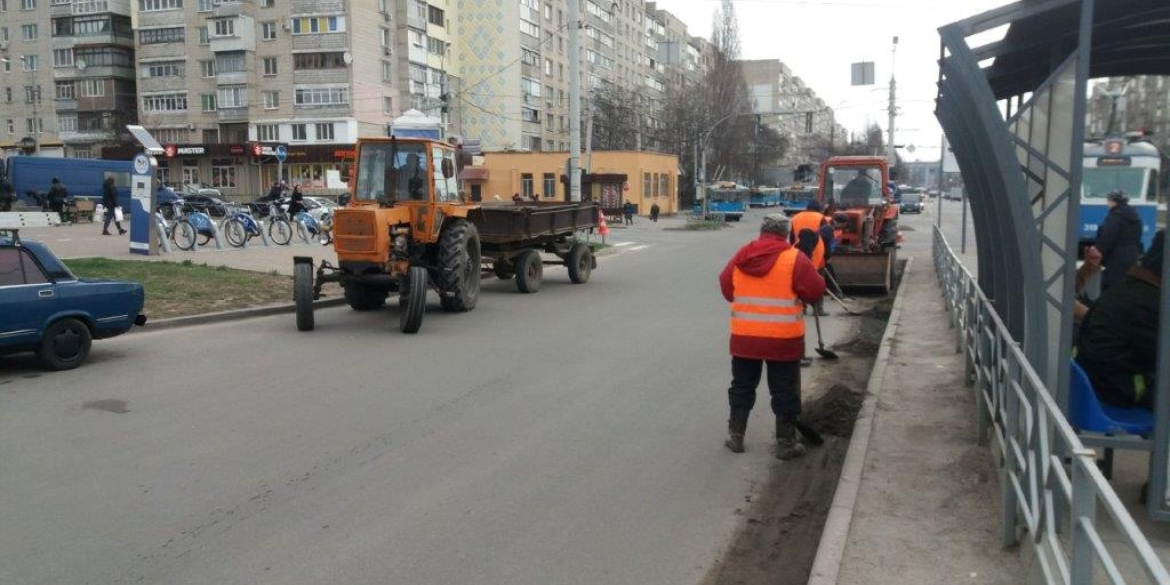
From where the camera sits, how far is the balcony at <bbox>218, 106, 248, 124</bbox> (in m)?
66.2

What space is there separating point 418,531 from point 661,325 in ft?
26.3

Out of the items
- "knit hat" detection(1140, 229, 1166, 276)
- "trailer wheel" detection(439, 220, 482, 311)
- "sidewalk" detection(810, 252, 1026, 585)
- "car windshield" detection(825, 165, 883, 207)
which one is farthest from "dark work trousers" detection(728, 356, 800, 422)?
"car windshield" detection(825, 165, 883, 207)

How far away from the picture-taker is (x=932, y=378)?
8.84 m

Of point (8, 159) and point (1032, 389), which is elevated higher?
point (8, 159)

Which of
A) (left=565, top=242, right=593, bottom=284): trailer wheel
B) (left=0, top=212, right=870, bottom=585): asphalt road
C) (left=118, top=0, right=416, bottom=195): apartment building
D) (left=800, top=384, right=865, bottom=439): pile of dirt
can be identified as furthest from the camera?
(left=118, top=0, right=416, bottom=195): apartment building

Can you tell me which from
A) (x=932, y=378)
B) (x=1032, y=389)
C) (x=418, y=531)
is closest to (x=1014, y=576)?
(x=1032, y=389)

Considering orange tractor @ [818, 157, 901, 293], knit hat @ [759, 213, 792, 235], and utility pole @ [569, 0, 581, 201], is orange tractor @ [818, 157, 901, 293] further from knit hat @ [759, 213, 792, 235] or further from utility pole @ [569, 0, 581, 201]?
knit hat @ [759, 213, 792, 235]

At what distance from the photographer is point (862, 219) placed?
1845 centimetres

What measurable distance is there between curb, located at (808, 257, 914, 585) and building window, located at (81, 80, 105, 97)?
78457 mm

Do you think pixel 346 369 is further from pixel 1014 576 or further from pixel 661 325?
pixel 1014 576

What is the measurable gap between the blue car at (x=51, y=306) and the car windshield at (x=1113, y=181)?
19817mm

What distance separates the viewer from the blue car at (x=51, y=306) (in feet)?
29.1

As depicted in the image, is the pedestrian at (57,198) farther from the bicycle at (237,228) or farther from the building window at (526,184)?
the building window at (526,184)

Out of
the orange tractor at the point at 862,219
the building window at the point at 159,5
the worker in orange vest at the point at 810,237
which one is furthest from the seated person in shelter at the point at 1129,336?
the building window at the point at 159,5
